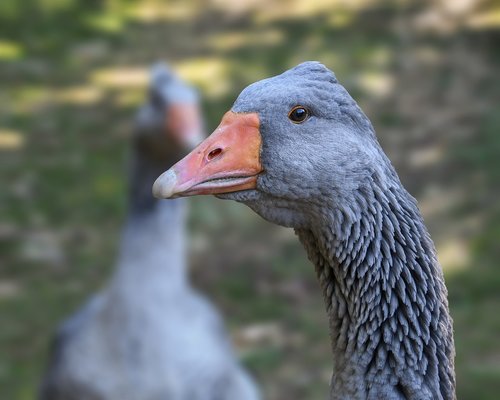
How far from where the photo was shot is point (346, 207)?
253 cm

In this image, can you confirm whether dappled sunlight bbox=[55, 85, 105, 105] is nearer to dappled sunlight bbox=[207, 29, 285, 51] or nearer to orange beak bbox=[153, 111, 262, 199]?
dappled sunlight bbox=[207, 29, 285, 51]

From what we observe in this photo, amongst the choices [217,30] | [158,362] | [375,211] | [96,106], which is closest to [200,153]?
[375,211]

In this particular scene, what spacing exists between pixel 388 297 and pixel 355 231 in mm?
209

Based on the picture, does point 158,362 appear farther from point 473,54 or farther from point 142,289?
point 473,54

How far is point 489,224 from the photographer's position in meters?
7.28

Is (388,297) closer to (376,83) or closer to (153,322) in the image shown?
(153,322)

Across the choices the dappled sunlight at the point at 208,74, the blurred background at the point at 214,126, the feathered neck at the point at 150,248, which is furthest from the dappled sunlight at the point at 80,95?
the feathered neck at the point at 150,248

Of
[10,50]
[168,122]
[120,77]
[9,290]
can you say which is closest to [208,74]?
[120,77]

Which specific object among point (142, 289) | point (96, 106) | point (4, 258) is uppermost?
point (96, 106)

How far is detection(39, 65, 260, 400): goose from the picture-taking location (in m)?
5.29

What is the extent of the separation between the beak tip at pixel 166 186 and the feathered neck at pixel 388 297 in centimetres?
39

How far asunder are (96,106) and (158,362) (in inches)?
174

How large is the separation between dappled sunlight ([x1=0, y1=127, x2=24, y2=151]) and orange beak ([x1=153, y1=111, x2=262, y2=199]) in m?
6.49

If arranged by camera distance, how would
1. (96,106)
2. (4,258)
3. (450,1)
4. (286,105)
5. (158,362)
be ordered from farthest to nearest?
(450,1), (96,106), (4,258), (158,362), (286,105)
